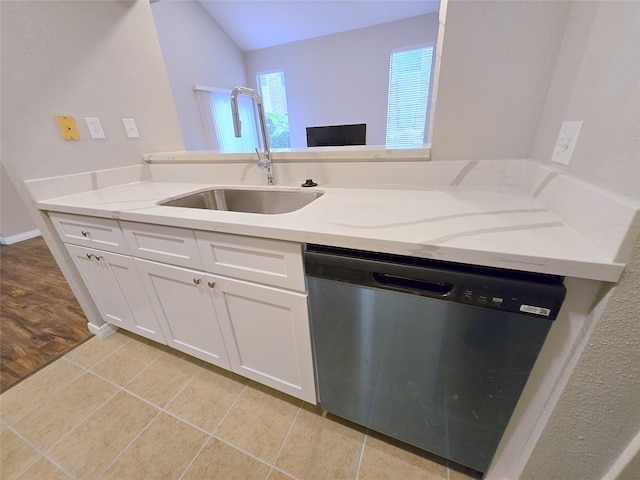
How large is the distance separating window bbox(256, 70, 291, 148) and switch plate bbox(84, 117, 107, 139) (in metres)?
3.45

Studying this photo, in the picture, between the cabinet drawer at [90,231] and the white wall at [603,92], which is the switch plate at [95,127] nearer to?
the cabinet drawer at [90,231]

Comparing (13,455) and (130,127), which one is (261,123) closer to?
(130,127)

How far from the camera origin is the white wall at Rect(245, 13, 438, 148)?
3.68 m

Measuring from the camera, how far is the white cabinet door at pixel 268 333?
890 mm

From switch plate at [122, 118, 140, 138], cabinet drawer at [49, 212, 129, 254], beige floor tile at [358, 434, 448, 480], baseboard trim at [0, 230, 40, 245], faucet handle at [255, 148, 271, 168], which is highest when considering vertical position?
switch plate at [122, 118, 140, 138]

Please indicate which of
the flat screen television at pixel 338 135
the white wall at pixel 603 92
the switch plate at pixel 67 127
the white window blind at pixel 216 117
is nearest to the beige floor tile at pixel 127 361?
the switch plate at pixel 67 127

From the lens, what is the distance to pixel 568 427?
→ 0.63m

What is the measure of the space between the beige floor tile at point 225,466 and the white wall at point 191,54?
3960 millimetres

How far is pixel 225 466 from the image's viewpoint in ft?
3.21

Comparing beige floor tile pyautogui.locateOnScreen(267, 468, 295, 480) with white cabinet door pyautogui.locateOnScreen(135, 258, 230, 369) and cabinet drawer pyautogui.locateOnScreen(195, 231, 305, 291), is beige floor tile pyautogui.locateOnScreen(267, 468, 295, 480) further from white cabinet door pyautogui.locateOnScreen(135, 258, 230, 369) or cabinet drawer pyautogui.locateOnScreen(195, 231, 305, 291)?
cabinet drawer pyautogui.locateOnScreen(195, 231, 305, 291)

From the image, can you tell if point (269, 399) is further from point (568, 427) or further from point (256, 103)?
point (256, 103)

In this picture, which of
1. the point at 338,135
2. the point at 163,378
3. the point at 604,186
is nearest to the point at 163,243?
the point at 163,378

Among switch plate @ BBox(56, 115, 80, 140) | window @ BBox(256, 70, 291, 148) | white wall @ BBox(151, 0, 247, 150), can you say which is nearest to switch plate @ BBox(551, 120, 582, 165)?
switch plate @ BBox(56, 115, 80, 140)

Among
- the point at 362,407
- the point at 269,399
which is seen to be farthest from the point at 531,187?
the point at 269,399
